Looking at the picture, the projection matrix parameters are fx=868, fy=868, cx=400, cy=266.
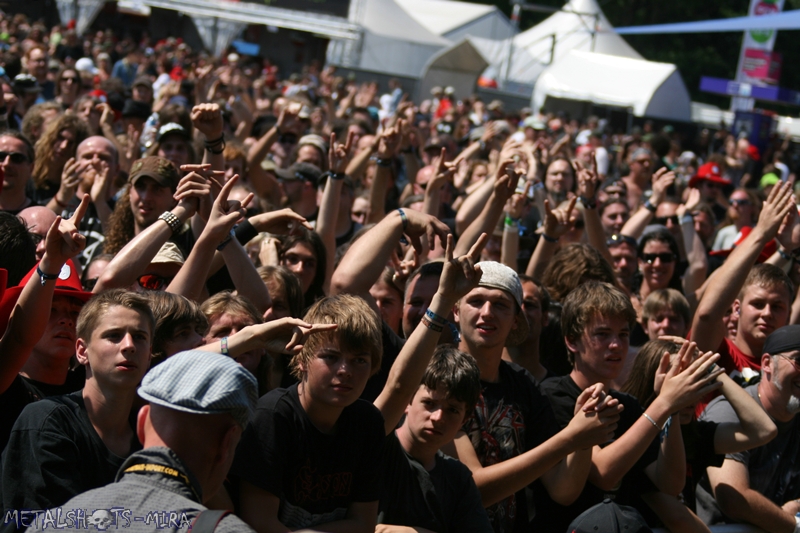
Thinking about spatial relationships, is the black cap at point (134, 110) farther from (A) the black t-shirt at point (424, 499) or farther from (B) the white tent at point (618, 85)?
(B) the white tent at point (618, 85)

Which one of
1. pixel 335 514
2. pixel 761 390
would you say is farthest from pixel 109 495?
pixel 761 390

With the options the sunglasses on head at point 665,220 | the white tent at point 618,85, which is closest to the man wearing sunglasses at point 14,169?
the sunglasses on head at point 665,220

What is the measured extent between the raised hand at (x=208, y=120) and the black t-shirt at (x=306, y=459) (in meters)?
2.30

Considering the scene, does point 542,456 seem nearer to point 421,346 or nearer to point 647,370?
point 421,346

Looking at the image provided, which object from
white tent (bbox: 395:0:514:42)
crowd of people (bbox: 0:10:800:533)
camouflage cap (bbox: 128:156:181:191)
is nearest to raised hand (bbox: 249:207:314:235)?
crowd of people (bbox: 0:10:800:533)

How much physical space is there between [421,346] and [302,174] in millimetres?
3369

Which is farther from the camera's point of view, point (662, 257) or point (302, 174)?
point (302, 174)

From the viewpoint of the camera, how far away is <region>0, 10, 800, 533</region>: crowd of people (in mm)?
2471

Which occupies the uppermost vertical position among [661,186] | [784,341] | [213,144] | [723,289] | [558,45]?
[558,45]

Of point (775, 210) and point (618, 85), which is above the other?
point (618, 85)

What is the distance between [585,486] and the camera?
11.6 feet

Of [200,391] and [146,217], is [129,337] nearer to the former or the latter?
[200,391]

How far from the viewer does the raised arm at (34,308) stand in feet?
9.50

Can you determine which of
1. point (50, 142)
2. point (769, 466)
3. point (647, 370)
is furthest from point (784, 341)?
point (50, 142)
